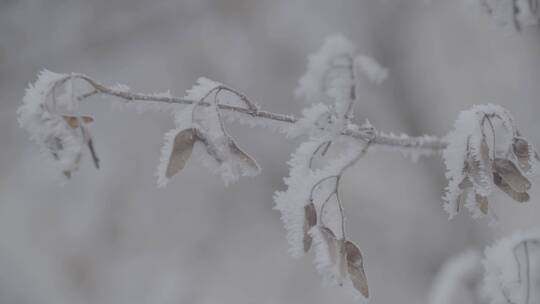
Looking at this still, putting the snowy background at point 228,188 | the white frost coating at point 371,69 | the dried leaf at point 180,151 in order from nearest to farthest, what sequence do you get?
the dried leaf at point 180,151 < the white frost coating at point 371,69 < the snowy background at point 228,188

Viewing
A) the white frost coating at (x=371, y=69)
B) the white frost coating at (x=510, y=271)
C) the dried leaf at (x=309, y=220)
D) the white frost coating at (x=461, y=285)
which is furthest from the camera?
the white frost coating at (x=461, y=285)

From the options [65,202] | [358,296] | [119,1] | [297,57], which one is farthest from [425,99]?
[358,296]

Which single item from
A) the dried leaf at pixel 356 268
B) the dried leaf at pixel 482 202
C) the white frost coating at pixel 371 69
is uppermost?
the white frost coating at pixel 371 69

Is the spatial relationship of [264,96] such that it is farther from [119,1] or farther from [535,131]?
[535,131]

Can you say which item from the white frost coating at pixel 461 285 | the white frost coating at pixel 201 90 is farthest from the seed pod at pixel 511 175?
the white frost coating at pixel 461 285

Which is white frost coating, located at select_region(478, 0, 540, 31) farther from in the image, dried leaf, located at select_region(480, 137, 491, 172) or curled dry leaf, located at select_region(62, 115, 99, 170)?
curled dry leaf, located at select_region(62, 115, 99, 170)

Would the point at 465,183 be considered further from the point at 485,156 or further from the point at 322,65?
the point at 322,65

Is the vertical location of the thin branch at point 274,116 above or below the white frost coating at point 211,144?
above

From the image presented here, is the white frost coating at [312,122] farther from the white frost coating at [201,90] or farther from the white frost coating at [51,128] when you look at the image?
the white frost coating at [51,128]
